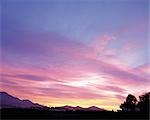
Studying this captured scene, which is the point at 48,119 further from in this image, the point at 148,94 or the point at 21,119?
the point at 148,94

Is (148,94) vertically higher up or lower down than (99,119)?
higher up

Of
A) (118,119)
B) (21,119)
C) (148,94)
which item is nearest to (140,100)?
(148,94)

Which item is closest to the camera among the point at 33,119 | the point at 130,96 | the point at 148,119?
the point at 148,119

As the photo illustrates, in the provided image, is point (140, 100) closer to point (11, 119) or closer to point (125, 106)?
point (125, 106)

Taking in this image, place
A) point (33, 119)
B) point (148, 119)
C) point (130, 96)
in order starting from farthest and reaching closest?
1. point (130, 96)
2. point (33, 119)
3. point (148, 119)

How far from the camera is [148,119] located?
3153 cm

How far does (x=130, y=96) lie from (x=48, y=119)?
4439 cm

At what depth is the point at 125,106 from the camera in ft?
255

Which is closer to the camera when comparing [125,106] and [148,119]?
[148,119]

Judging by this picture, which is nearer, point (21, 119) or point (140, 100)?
point (21, 119)

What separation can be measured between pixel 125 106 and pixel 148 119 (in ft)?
154

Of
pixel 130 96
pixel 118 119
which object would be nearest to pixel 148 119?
pixel 118 119

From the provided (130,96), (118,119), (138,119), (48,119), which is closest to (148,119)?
(138,119)

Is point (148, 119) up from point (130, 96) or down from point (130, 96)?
down
